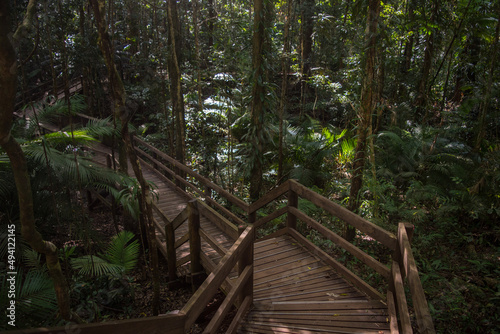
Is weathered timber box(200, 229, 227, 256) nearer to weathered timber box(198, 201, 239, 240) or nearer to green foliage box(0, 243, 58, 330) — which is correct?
weathered timber box(198, 201, 239, 240)

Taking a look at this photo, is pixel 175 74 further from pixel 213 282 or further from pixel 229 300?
pixel 213 282

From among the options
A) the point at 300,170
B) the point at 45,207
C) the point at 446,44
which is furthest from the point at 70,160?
the point at 446,44

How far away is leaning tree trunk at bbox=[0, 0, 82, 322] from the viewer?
2.12m

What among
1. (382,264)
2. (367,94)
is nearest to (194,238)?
(382,264)

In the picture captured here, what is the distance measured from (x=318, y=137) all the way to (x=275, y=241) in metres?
5.48

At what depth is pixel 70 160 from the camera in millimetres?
5758

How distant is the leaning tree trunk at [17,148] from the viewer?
2.12 m

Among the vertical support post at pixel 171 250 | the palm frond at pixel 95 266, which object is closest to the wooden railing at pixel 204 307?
the vertical support post at pixel 171 250

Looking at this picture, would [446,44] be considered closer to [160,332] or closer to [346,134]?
[346,134]

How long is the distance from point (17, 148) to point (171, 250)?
3.18 metres

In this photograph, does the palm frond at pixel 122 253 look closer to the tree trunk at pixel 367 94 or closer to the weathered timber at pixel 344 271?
the weathered timber at pixel 344 271

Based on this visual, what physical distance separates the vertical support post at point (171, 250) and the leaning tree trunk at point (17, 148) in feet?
6.26

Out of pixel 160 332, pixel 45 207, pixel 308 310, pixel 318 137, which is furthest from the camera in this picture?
pixel 318 137

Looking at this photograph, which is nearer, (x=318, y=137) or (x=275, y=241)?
(x=275, y=241)
